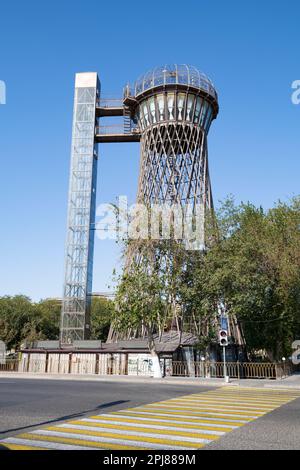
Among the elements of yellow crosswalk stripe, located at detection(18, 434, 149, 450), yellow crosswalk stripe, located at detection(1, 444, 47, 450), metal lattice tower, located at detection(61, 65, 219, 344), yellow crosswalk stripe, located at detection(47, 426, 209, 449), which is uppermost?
metal lattice tower, located at detection(61, 65, 219, 344)

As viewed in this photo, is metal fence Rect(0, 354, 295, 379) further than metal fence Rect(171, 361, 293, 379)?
Yes

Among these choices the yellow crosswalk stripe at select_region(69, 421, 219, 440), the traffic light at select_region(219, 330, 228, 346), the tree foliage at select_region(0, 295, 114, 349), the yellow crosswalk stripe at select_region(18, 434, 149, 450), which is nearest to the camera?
the yellow crosswalk stripe at select_region(18, 434, 149, 450)

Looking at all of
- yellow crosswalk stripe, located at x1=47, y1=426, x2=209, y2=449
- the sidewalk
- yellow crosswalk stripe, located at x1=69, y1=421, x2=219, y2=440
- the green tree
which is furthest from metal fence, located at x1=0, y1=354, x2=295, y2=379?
the green tree

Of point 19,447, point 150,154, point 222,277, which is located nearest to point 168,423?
point 19,447

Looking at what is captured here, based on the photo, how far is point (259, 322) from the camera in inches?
1535

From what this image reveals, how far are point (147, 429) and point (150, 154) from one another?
4472 cm

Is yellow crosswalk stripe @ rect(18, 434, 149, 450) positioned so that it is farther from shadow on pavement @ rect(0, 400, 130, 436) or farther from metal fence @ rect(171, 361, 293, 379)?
metal fence @ rect(171, 361, 293, 379)

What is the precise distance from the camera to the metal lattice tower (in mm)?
50062

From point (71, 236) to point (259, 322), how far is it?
A: 28713 mm

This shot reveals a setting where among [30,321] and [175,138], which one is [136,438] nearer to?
[175,138]

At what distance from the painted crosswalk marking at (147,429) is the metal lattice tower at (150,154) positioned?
36.3 metres

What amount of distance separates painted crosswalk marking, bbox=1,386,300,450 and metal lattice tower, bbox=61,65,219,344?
36.3 m
